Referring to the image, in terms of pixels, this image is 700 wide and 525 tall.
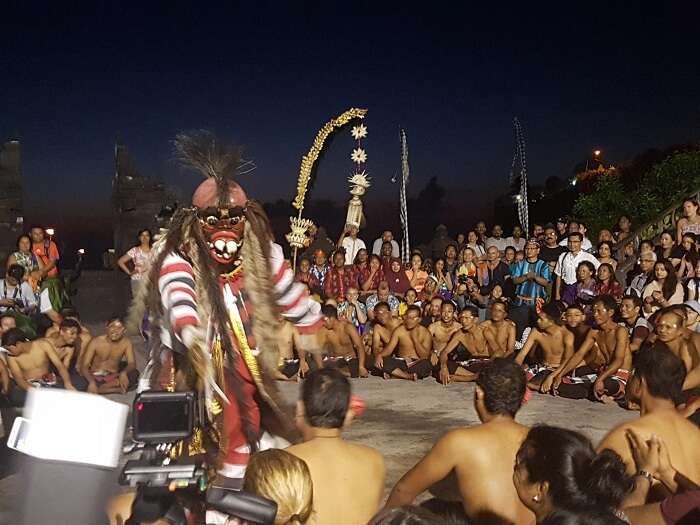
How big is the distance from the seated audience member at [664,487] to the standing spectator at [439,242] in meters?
10.6

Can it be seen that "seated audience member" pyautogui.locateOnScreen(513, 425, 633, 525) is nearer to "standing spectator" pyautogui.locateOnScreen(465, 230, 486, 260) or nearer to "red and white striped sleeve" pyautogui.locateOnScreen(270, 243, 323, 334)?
"red and white striped sleeve" pyautogui.locateOnScreen(270, 243, 323, 334)

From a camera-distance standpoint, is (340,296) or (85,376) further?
(340,296)

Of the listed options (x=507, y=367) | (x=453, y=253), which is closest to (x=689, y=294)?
(x=453, y=253)

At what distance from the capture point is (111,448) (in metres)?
1.61

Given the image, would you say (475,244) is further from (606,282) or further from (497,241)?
(606,282)

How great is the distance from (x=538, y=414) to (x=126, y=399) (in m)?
3.71

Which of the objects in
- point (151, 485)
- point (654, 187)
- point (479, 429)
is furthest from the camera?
point (654, 187)

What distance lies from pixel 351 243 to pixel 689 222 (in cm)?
441

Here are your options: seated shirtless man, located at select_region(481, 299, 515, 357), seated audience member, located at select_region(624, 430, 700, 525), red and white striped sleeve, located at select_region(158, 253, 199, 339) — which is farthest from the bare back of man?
seated shirtless man, located at select_region(481, 299, 515, 357)

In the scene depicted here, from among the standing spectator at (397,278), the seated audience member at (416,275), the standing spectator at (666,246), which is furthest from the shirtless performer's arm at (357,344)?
the standing spectator at (666,246)

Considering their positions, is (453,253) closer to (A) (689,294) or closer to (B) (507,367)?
(A) (689,294)

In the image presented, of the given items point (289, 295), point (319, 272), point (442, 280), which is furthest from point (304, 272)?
point (289, 295)

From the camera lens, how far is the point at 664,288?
7508 millimetres

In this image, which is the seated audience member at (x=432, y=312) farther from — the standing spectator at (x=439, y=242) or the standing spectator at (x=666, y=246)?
the standing spectator at (x=439, y=242)
